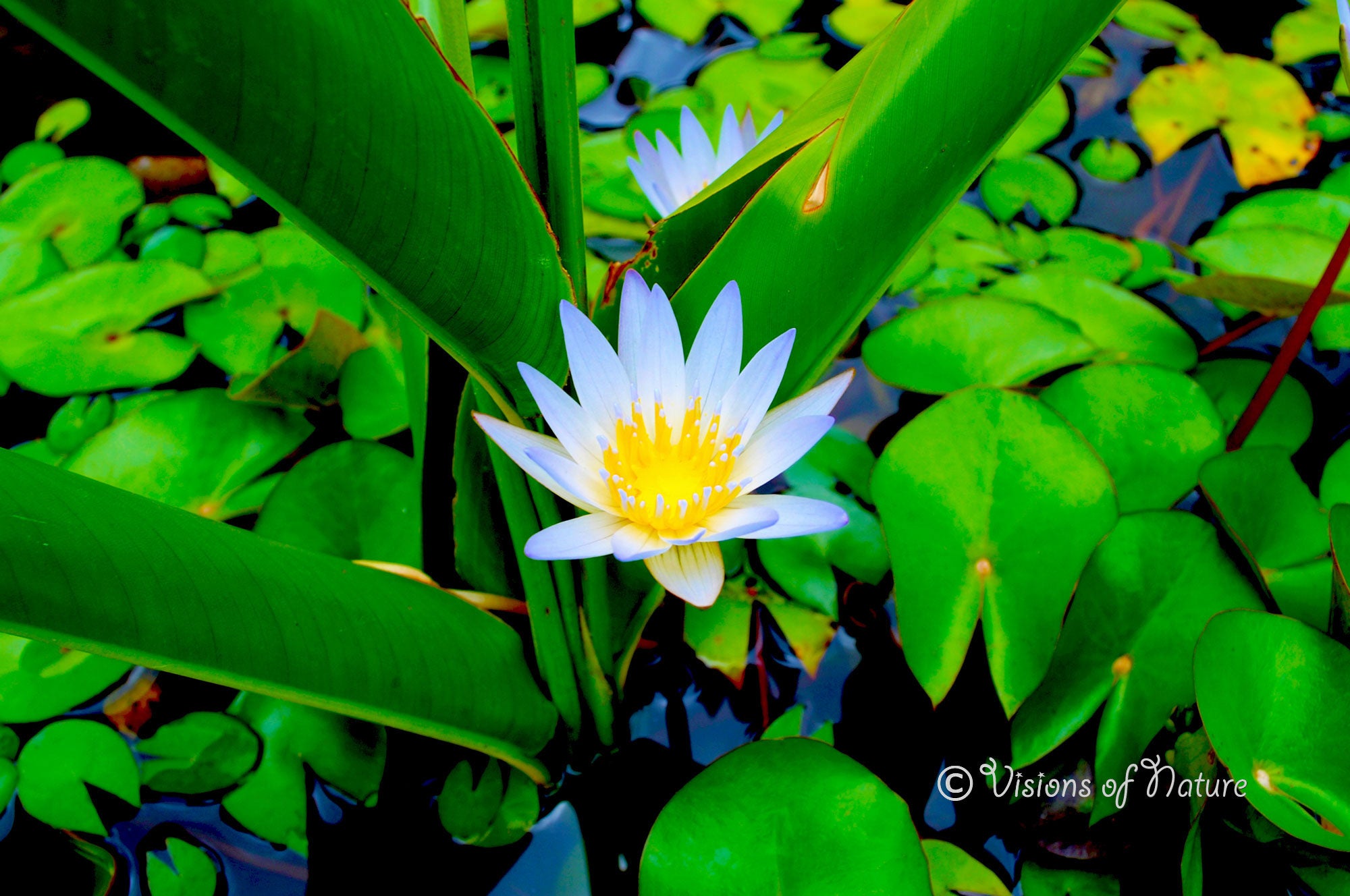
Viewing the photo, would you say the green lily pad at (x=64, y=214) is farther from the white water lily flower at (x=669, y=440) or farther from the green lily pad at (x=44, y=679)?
the white water lily flower at (x=669, y=440)

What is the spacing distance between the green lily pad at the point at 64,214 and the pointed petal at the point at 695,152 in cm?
107

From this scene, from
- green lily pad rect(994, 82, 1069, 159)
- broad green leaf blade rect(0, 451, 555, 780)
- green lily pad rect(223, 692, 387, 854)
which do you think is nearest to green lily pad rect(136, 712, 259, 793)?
green lily pad rect(223, 692, 387, 854)

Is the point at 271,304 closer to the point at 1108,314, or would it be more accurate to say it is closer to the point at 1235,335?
the point at 1108,314

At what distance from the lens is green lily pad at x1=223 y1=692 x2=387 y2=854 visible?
0.86 m

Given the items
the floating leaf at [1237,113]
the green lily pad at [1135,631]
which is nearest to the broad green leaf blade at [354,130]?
the green lily pad at [1135,631]

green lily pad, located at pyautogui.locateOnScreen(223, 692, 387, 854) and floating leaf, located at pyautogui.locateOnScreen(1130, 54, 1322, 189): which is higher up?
floating leaf, located at pyautogui.locateOnScreen(1130, 54, 1322, 189)

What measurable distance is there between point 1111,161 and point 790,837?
1.44 m

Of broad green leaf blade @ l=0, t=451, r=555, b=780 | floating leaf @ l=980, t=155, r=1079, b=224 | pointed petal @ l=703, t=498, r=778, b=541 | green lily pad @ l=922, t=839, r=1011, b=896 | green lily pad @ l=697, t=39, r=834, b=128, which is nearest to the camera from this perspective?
broad green leaf blade @ l=0, t=451, r=555, b=780

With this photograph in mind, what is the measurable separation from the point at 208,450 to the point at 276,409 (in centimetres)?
11

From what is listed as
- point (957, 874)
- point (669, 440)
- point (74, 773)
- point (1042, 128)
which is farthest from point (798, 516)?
point (1042, 128)

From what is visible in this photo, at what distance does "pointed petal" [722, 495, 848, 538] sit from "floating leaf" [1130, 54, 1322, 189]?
1.36m

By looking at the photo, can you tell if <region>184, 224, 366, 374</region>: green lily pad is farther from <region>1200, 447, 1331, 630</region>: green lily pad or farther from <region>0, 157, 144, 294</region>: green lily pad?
<region>1200, 447, 1331, 630</region>: green lily pad

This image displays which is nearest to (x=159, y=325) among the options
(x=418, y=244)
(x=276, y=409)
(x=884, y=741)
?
(x=276, y=409)

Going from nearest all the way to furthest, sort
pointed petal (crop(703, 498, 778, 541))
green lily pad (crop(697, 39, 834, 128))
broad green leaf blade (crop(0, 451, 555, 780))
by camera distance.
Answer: broad green leaf blade (crop(0, 451, 555, 780)) < pointed petal (crop(703, 498, 778, 541)) < green lily pad (crop(697, 39, 834, 128))
